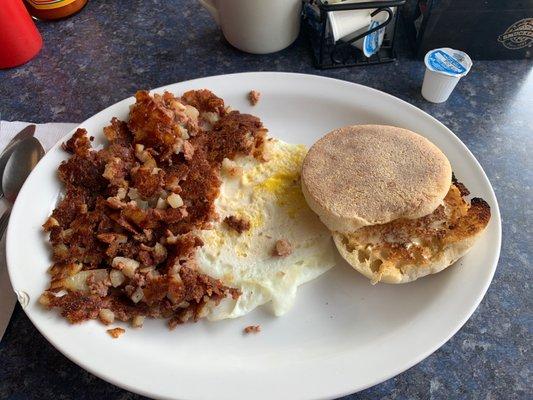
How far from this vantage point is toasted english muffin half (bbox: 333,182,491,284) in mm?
1097

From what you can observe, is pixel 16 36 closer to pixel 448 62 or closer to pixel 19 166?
pixel 19 166

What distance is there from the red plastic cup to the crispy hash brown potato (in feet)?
2.21

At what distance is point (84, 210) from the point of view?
1216 mm

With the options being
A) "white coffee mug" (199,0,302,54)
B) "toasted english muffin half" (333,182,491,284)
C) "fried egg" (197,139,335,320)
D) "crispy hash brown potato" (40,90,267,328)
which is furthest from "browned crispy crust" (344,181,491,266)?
"white coffee mug" (199,0,302,54)

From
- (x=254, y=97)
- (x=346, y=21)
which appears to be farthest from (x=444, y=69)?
(x=254, y=97)

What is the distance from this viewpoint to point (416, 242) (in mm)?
1138

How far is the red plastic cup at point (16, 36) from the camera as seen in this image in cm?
162

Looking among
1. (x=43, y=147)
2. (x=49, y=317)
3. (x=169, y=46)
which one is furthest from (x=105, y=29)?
(x=49, y=317)

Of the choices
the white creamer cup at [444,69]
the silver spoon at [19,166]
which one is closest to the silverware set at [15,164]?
the silver spoon at [19,166]

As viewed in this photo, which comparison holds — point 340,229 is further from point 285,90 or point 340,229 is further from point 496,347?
point 285,90

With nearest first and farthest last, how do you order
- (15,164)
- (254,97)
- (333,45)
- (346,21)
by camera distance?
(15,164)
(254,97)
(346,21)
(333,45)

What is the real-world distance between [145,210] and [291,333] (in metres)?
0.52

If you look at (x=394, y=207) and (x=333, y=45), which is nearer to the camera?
(x=394, y=207)

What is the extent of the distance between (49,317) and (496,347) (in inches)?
43.8
